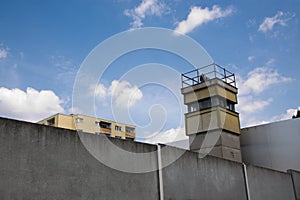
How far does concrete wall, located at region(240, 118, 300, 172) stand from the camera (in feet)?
49.1

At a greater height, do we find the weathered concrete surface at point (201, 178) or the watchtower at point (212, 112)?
the watchtower at point (212, 112)

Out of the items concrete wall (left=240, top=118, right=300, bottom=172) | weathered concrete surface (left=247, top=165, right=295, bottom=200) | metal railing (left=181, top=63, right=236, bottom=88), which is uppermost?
metal railing (left=181, top=63, right=236, bottom=88)

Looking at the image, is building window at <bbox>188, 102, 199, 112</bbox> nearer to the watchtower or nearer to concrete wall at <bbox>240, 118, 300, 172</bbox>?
the watchtower

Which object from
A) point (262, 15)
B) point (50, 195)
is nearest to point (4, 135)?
point (50, 195)

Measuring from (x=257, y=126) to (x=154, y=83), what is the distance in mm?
9801

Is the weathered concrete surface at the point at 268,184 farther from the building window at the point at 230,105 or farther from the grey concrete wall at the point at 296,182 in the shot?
the building window at the point at 230,105

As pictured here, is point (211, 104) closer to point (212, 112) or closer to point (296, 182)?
point (212, 112)

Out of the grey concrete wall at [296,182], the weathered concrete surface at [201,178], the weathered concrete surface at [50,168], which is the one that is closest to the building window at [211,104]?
the grey concrete wall at [296,182]

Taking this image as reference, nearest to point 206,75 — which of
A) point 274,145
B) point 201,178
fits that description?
point 274,145

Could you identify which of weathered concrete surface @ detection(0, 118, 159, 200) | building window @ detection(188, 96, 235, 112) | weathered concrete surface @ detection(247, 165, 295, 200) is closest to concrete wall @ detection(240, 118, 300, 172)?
building window @ detection(188, 96, 235, 112)

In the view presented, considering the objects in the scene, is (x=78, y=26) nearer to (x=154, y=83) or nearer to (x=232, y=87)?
(x=154, y=83)

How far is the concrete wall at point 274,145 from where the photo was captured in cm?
1497

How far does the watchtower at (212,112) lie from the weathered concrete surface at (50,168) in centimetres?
874

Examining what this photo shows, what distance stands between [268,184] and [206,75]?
5951 millimetres
